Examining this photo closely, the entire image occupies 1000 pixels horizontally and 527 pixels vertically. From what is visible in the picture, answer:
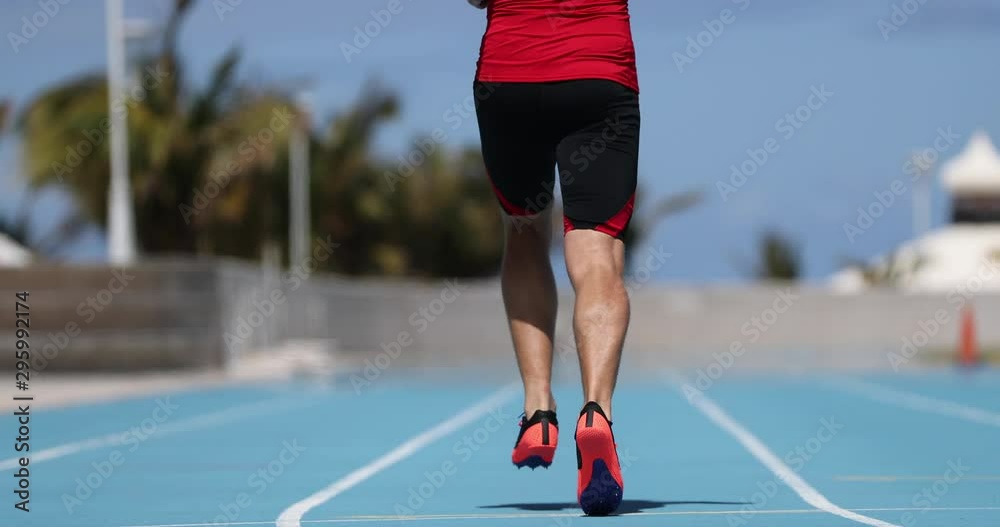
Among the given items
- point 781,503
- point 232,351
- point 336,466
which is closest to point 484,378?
point 232,351

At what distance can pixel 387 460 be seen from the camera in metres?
10.5

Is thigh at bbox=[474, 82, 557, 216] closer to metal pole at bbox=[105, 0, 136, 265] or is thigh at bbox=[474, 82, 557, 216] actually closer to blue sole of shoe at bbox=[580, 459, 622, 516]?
blue sole of shoe at bbox=[580, 459, 622, 516]

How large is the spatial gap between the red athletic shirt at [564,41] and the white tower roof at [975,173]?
178 feet

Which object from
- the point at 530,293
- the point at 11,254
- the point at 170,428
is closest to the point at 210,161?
the point at 11,254

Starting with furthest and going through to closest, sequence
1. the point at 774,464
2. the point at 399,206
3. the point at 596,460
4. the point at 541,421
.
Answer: the point at 399,206 → the point at 774,464 → the point at 541,421 → the point at 596,460

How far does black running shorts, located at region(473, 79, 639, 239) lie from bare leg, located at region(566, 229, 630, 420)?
2.2 inches

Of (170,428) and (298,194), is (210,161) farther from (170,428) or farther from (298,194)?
(170,428)

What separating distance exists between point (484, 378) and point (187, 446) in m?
18.4

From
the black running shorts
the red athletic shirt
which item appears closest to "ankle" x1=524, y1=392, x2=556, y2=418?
the black running shorts

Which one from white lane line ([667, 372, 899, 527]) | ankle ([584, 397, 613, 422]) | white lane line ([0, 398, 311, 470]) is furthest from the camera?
white lane line ([0, 398, 311, 470])

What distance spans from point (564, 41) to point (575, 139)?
332 mm

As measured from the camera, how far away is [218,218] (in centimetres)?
4325

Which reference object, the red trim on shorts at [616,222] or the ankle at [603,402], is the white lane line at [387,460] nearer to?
the ankle at [603,402]

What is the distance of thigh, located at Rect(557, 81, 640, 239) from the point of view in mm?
6156
